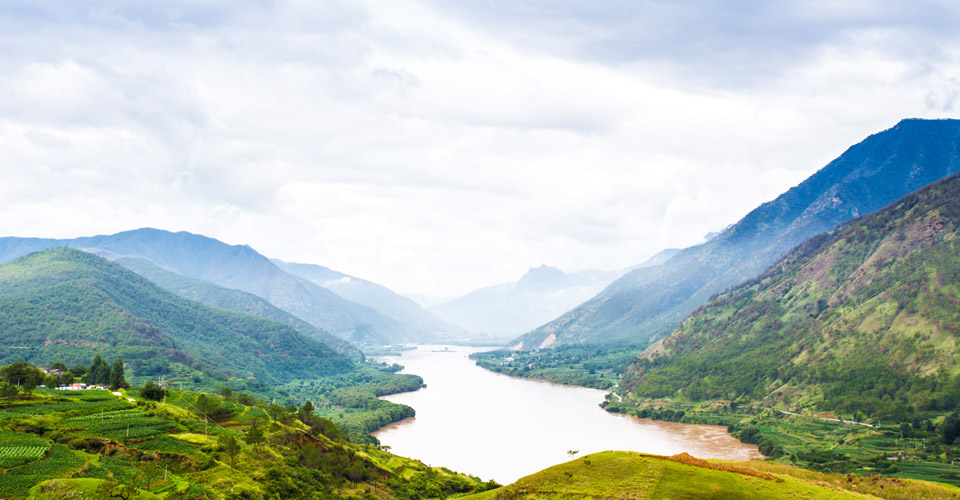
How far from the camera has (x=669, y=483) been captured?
160ft

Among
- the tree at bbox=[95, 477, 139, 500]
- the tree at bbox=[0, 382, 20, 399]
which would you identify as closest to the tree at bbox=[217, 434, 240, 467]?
the tree at bbox=[95, 477, 139, 500]

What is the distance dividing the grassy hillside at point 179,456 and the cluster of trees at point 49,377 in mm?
2881

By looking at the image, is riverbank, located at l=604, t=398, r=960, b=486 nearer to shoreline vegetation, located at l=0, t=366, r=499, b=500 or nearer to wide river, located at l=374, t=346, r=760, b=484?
wide river, located at l=374, t=346, r=760, b=484

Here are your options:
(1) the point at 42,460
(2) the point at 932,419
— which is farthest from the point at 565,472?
(2) the point at 932,419

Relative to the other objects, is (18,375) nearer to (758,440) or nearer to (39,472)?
(39,472)

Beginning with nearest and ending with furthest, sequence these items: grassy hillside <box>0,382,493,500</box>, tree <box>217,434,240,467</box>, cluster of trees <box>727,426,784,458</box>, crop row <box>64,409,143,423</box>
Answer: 1. grassy hillside <box>0,382,493,500</box>
2. tree <box>217,434,240,467</box>
3. crop row <box>64,409,143,423</box>
4. cluster of trees <box>727,426,784,458</box>

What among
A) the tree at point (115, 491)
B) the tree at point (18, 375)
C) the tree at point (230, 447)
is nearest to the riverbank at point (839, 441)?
the tree at point (230, 447)

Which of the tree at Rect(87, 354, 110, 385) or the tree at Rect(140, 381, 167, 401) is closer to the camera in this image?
the tree at Rect(140, 381, 167, 401)

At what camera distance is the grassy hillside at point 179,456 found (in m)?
45.9

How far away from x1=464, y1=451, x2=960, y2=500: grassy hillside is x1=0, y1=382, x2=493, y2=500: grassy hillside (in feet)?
71.4

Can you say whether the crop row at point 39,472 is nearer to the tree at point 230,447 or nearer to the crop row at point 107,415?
the crop row at point 107,415

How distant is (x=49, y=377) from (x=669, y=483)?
87.2 meters

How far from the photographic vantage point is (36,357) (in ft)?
536

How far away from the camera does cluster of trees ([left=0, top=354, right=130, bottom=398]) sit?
232ft
